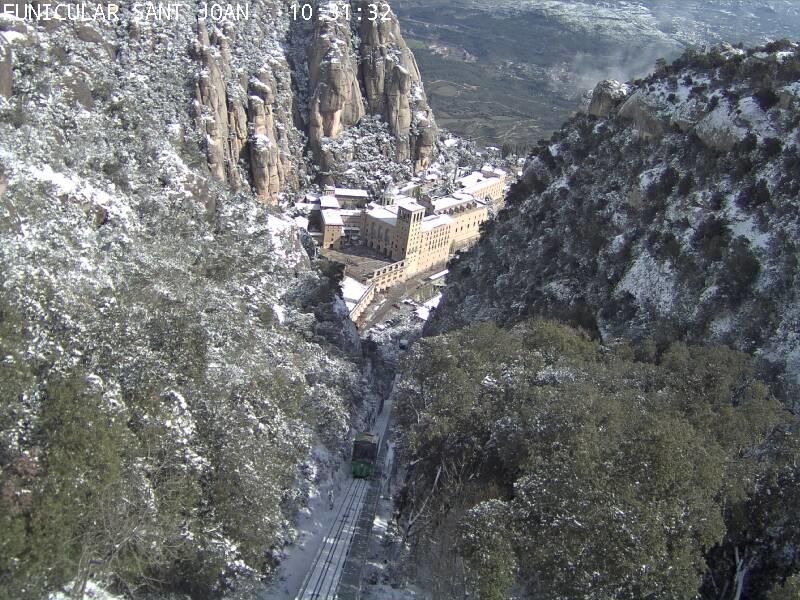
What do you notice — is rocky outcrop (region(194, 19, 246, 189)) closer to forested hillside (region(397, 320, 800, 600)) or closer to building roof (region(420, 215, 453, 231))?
building roof (region(420, 215, 453, 231))

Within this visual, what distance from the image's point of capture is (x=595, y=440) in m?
26.8

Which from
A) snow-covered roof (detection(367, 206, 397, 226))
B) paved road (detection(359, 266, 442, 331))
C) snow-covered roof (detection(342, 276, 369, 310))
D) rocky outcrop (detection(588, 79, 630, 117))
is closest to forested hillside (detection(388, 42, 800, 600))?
rocky outcrop (detection(588, 79, 630, 117))

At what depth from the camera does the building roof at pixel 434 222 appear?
93812 millimetres

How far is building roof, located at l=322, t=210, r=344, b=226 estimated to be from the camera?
91.4 meters

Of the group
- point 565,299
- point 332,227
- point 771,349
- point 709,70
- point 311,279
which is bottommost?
point 332,227

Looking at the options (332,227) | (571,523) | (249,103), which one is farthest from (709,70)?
(249,103)

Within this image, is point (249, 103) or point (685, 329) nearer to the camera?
point (685, 329)

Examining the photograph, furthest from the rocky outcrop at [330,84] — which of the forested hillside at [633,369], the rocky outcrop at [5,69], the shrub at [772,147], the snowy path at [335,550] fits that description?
the snowy path at [335,550]

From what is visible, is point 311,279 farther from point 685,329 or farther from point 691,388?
point 691,388

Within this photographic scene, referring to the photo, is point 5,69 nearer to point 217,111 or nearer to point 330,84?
point 217,111

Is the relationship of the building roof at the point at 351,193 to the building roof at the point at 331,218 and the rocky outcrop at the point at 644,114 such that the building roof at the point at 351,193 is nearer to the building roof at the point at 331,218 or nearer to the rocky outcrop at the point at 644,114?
the building roof at the point at 331,218

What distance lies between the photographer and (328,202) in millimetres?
97125

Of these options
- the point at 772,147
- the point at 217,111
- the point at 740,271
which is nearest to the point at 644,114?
the point at 772,147

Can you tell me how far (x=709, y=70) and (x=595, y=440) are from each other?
39869 mm
